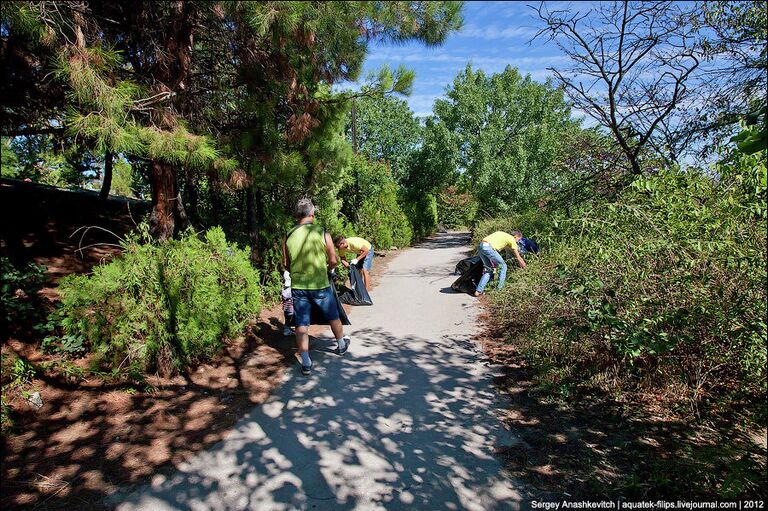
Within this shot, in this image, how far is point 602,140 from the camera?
7191 millimetres

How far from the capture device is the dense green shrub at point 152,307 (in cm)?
396

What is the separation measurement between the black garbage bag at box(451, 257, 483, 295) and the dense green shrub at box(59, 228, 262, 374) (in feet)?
17.0

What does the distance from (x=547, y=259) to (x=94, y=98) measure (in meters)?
5.62

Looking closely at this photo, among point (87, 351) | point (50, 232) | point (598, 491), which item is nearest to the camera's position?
point (598, 491)

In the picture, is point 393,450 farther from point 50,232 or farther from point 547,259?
point 50,232

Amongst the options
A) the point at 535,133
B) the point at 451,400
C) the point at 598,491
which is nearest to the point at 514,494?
the point at 598,491

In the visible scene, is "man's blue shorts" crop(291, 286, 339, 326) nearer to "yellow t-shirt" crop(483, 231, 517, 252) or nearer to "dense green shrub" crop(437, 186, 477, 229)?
"yellow t-shirt" crop(483, 231, 517, 252)

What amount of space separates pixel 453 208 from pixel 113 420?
35.7 metres

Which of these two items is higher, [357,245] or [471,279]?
[357,245]

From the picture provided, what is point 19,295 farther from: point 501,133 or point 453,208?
point 453,208

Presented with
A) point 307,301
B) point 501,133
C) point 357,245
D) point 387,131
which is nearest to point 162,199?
point 307,301

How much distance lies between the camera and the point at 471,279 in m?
8.85

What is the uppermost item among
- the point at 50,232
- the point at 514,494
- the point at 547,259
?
the point at 50,232

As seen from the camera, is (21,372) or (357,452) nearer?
(357,452)
